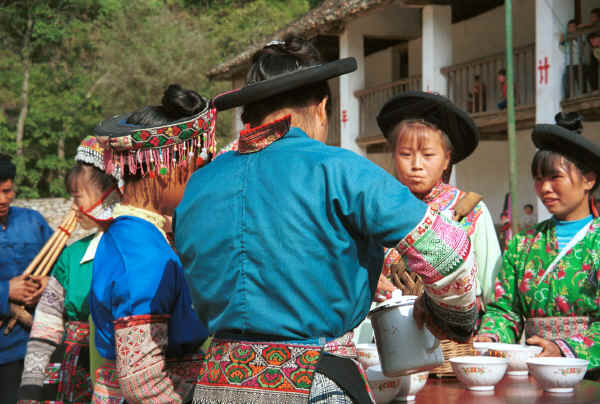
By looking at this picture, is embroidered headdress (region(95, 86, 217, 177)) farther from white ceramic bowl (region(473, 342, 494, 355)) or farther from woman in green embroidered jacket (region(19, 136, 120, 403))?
white ceramic bowl (region(473, 342, 494, 355))

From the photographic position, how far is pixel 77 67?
31.2 metres

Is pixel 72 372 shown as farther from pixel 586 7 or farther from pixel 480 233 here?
pixel 586 7

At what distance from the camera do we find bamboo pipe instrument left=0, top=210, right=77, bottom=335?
3696 millimetres

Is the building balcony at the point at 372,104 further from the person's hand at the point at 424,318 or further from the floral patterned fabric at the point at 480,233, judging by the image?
the person's hand at the point at 424,318

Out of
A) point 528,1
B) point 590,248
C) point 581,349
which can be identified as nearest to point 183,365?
point 581,349

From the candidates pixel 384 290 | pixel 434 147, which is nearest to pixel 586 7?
pixel 434 147

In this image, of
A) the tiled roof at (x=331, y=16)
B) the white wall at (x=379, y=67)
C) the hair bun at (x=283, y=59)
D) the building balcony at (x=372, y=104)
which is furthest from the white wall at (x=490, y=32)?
the hair bun at (x=283, y=59)

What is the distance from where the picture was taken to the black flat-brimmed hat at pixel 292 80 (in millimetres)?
1702

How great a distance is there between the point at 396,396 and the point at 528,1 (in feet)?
42.9

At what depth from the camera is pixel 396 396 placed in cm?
211

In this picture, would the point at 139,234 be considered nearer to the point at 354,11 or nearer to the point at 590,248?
the point at 590,248

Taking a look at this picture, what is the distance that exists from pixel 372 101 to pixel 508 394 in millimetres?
14343

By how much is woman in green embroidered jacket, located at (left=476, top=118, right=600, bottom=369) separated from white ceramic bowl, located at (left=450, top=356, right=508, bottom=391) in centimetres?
55

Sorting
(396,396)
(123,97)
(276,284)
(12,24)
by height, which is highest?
(12,24)
